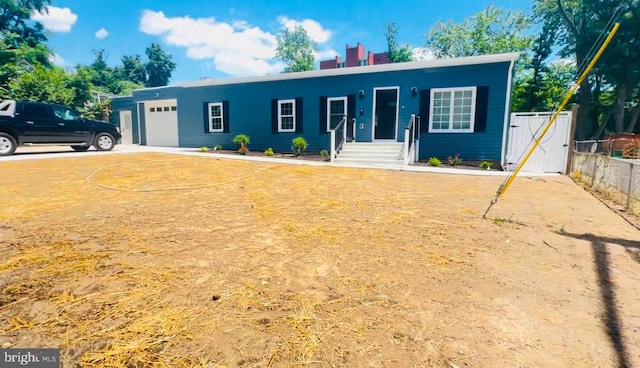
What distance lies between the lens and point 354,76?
1197 centimetres

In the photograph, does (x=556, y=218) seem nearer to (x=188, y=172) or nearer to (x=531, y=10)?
(x=188, y=172)

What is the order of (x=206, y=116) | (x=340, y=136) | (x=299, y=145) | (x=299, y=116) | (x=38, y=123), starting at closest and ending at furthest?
(x=38, y=123) → (x=340, y=136) → (x=299, y=145) → (x=299, y=116) → (x=206, y=116)

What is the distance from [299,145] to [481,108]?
263 inches

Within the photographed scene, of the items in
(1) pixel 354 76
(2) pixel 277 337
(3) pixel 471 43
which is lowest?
(2) pixel 277 337

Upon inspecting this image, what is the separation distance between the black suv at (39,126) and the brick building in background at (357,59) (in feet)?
112

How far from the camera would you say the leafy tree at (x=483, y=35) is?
26156 mm

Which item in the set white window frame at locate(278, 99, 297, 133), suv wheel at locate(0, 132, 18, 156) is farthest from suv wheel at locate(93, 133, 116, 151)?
white window frame at locate(278, 99, 297, 133)

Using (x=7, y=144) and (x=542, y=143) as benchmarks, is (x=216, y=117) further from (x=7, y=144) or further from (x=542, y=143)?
(x=542, y=143)

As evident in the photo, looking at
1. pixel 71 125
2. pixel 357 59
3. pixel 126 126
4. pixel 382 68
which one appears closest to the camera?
pixel 71 125

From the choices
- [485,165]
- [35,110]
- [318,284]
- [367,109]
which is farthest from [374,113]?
[35,110]

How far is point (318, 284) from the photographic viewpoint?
2287 mm

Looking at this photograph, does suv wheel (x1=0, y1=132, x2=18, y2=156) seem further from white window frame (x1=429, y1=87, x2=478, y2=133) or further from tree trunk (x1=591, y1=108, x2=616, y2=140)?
tree trunk (x1=591, y1=108, x2=616, y2=140)

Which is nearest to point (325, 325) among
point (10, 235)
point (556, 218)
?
point (10, 235)

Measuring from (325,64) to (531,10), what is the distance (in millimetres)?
24374
